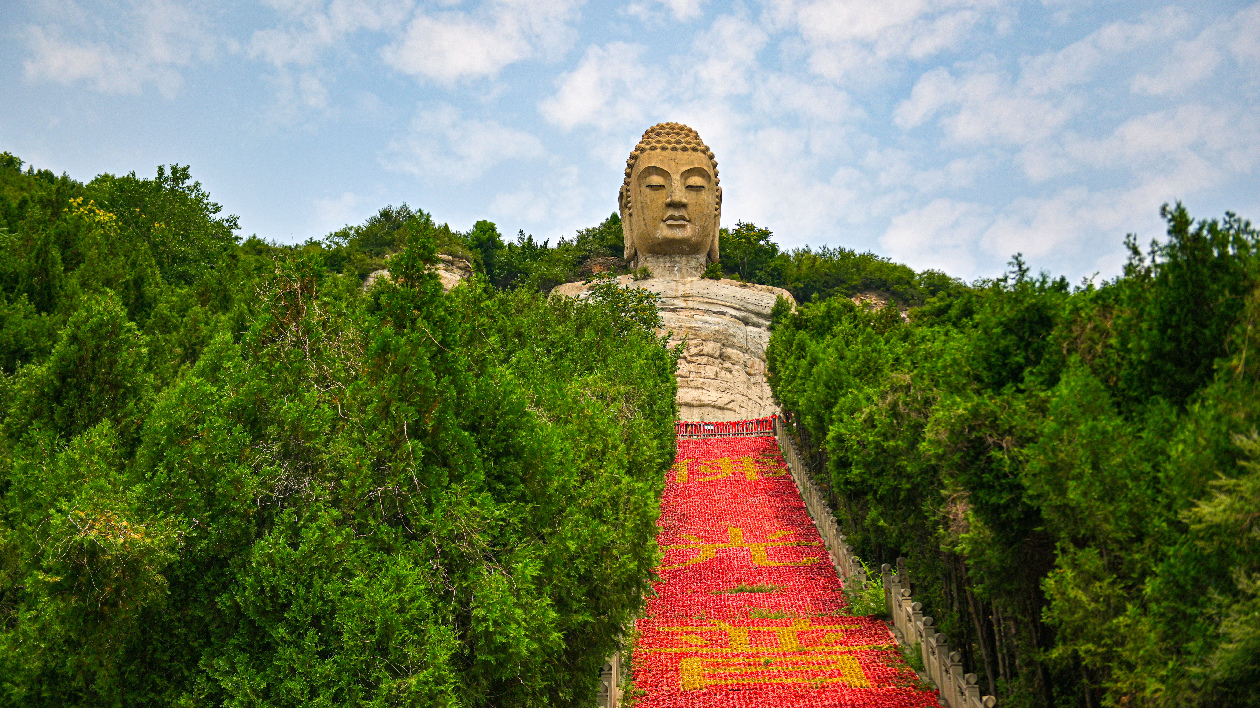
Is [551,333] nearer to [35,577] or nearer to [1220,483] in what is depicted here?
[35,577]

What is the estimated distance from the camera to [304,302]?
10148 mm

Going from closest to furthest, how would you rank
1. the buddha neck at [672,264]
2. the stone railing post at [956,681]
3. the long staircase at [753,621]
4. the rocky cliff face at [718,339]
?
the stone railing post at [956,681]
the long staircase at [753,621]
the rocky cliff face at [718,339]
the buddha neck at [672,264]

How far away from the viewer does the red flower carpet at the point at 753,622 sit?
13.0 metres

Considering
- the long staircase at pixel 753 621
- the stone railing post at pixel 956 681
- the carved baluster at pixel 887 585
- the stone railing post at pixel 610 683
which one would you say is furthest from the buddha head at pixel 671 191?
the stone railing post at pixel 956 681

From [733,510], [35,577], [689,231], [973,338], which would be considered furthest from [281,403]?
[689,231]

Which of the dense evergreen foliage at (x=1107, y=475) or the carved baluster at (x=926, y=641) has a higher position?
the dense evergreen foliage at (x=1107, y=475)

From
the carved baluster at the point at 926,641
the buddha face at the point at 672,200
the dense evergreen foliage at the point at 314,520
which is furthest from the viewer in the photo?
the buddha face at the point at 672,200

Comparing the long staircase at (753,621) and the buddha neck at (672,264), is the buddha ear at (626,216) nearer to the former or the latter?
the buddha neck at (672,264)

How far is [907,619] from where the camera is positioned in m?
14.5

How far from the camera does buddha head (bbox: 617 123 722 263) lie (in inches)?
1692

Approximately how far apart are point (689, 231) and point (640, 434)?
92.8ft

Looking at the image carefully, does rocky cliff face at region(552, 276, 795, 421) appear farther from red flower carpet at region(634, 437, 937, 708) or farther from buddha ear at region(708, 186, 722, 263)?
red flower carpet at region(634, 437, 937, 708)

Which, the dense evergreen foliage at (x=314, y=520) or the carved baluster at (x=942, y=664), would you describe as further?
the carved baluster at (x=942, y=664)

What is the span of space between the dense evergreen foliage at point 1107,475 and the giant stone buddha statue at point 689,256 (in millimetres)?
26188
